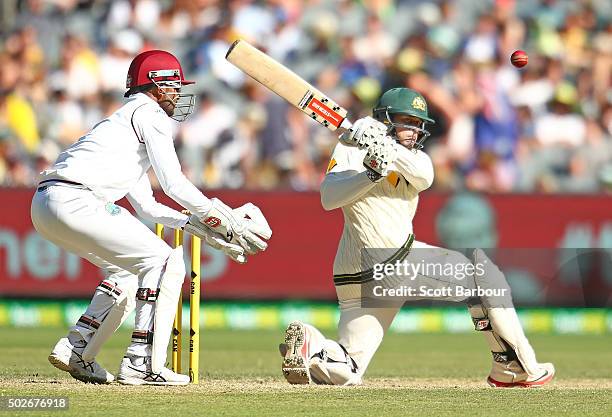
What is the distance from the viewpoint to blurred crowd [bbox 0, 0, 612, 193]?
1172cm

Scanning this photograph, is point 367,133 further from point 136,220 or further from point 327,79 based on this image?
point 327,79

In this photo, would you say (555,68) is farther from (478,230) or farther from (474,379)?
(474,379)

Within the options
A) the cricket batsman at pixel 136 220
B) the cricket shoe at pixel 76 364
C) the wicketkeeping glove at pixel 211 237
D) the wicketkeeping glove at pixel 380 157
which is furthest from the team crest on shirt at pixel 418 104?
the cricket shoe at pixel 76 364

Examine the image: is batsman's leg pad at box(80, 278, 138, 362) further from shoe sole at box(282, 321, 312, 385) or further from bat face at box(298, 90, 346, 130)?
bat face at box(298, 90, 346, 130)

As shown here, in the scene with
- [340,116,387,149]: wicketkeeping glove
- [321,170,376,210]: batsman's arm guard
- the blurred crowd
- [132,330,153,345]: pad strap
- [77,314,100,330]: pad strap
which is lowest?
[132,330,153,345]: pad strap

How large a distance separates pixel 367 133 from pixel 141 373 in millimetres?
1517

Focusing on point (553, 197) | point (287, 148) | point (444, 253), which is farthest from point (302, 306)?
point (444, 253)

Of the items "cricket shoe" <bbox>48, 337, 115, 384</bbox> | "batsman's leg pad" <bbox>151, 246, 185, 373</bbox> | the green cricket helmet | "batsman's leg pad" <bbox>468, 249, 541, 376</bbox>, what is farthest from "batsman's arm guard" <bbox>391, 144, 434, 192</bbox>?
"cricket shoe" <bbox>48, 337, 115, 384</bbox>

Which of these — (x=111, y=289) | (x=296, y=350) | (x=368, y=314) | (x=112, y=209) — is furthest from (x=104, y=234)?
(x=368, y=314)

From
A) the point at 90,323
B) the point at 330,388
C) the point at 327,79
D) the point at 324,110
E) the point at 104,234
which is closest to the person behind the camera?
the point at 104,234

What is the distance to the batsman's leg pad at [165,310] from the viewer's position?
19.3ft

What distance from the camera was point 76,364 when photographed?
6.20 metres

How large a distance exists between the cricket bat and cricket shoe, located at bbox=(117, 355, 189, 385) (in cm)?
143

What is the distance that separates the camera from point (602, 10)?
44.2 ft
